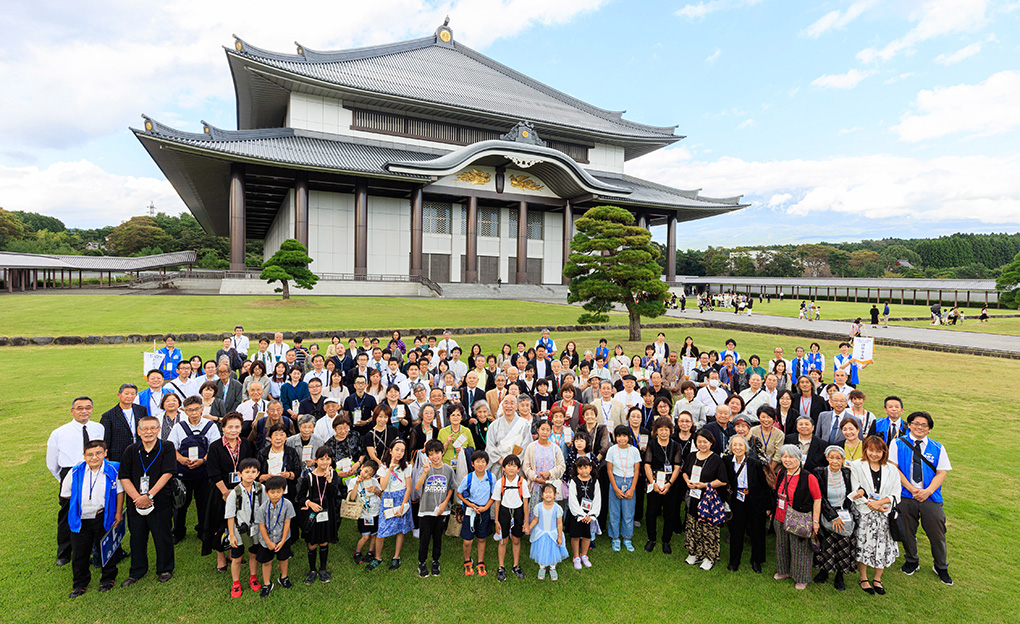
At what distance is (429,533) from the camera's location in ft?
16.0

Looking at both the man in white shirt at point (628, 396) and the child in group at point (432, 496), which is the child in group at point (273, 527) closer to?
the child in group at point (432, 496)

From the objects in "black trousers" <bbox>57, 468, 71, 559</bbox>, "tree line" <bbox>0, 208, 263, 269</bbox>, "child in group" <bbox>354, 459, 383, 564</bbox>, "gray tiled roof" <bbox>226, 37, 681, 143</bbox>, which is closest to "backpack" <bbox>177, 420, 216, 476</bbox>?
"black trousers" <bbox>57, 468, 71, 559</bbox>

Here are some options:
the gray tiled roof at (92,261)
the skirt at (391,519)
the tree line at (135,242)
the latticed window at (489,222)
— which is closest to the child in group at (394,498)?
the skirt at (391,519)

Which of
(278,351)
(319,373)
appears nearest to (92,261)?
(278,351)

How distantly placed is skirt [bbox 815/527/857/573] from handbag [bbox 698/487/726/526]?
0.87 m

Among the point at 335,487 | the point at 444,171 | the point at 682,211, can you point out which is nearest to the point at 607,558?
the point at 335,487

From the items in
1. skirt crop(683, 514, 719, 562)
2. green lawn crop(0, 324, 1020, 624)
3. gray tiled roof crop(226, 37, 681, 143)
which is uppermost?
gray tiled roof crop(226, 37, 681, 143)

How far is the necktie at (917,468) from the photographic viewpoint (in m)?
4.79

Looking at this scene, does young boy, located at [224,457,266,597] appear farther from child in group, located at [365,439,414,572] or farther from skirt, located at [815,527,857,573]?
skirt, located at [815,527,857,573]

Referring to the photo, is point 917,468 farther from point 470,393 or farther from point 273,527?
point 273,527

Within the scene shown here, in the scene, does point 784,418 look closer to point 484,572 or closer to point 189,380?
point 484,572

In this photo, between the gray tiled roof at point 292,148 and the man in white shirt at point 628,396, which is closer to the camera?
the man in white shirt at point 628,396

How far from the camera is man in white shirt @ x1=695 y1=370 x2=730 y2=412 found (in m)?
6.81

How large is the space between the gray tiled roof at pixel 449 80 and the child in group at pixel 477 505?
34.4 m
